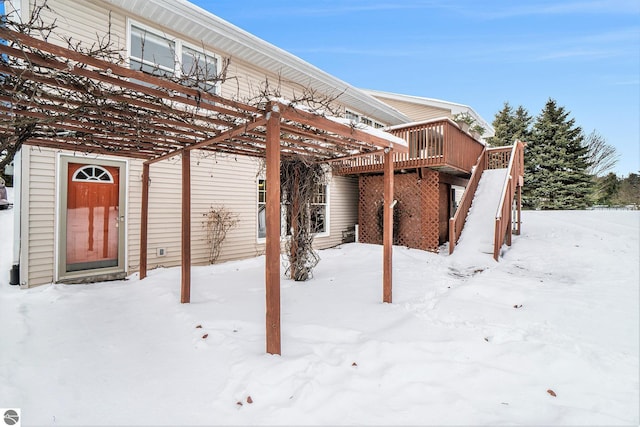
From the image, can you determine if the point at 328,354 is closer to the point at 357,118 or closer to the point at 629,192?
the point at 357,118

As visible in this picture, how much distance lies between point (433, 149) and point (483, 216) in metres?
2.52

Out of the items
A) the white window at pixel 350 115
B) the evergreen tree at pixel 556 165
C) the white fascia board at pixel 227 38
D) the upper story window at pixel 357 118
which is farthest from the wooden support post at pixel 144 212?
the evergreen tree at pixel 556 165

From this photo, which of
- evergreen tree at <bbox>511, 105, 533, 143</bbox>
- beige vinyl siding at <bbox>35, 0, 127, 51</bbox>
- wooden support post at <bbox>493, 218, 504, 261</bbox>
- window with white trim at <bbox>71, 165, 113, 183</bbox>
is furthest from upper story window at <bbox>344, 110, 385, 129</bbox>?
evergreen tree at <bbox>511, 105, 533, 143</bbox>

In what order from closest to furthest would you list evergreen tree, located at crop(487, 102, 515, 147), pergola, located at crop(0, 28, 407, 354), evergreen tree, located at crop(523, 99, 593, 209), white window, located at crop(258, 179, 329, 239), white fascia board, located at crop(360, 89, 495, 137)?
pergola, located at crop(0, 28, 407, 354) → white window, located at crop(258, 179, 329, 239) → white fascia board, located at crop(360, 89, 495, 137) → evergreen tree, located at crop(523, 99, 593, 209) → evergreen tree, located at crop(487, 102, 515, 147)

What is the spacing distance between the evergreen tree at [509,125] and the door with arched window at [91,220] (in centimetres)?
2311

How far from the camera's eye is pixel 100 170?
5.27 meters

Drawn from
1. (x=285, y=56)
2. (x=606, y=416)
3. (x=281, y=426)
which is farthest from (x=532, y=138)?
(x=281, y=426)

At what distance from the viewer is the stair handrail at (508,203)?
676 centimetres

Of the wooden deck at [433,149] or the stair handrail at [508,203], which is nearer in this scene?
the stair handrail at [508,203]

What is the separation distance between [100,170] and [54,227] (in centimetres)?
119

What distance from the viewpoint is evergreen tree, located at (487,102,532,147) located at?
68.5 ft

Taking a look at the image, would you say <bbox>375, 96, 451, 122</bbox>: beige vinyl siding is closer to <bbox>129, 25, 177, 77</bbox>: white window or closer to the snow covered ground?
<bbox>129, 25, 177, 77</bbox>: white window

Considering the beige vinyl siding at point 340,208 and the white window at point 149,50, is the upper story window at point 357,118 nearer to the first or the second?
the beige vinyl siding at point 340,208

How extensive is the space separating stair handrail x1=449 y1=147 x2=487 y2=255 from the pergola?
162 inches
